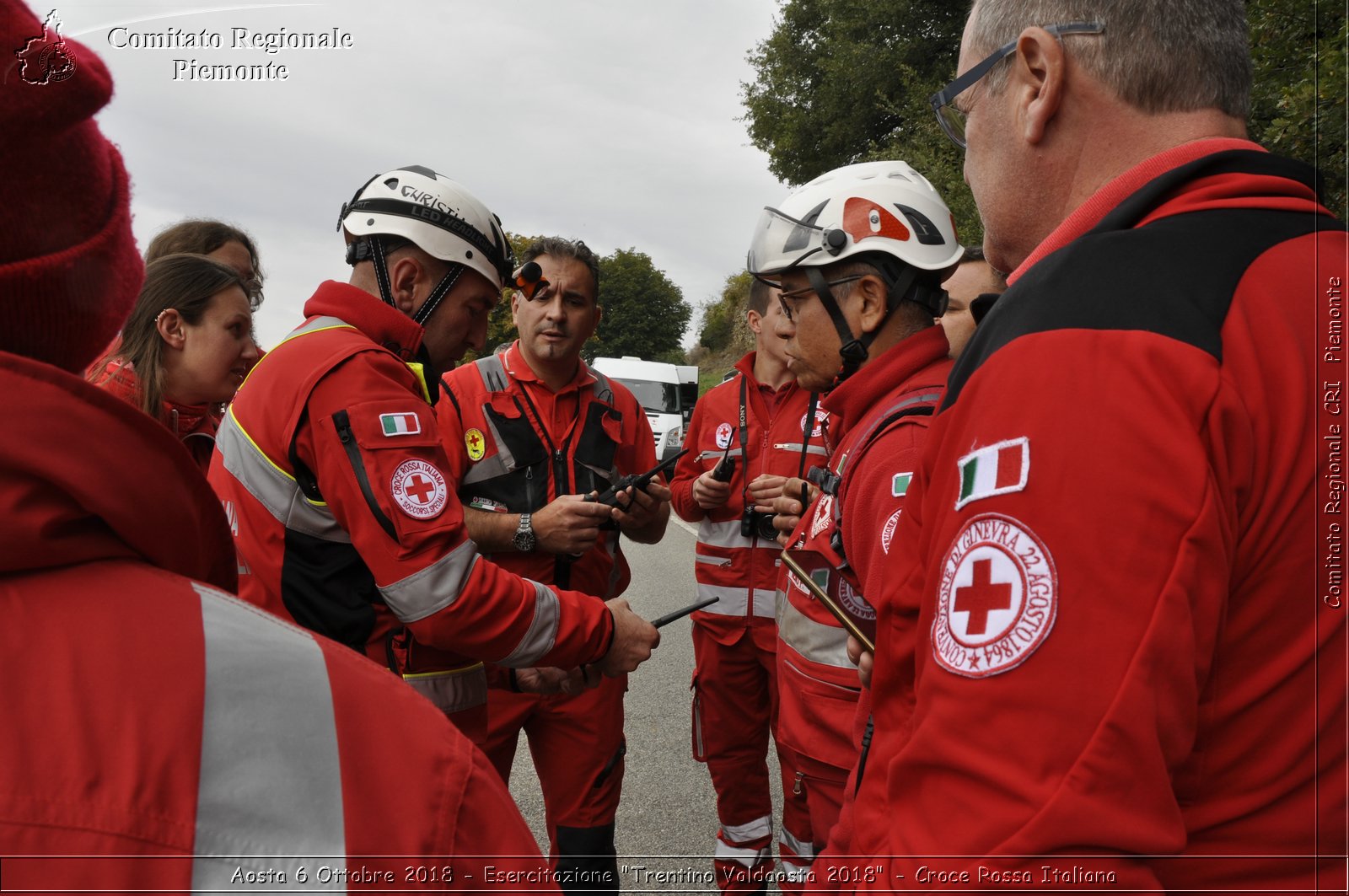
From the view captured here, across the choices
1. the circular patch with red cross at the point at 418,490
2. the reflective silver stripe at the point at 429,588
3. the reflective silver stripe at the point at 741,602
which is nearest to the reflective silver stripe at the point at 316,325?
the circular patch with red cross at the point at 418,490

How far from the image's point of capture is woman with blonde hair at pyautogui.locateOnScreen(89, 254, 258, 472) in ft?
11.8

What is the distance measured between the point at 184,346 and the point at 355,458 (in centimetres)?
176

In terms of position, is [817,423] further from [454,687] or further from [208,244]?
[208,244]

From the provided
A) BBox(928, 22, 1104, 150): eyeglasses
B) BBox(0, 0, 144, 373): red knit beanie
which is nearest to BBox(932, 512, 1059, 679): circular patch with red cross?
BBox(928, 22, 1104, 150): eyeglasses

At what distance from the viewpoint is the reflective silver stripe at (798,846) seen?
3.57 metres

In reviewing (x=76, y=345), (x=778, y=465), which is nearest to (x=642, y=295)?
(x=778, y=465)

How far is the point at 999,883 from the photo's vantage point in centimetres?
97

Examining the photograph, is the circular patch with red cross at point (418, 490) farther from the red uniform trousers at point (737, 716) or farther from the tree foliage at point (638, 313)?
the tree foliage at point (638, 313)

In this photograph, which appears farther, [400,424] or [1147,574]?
[400,424]

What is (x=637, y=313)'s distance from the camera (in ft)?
211

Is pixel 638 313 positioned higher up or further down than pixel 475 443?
higher up

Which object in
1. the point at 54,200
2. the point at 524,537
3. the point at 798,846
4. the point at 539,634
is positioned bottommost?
the point at 798,846

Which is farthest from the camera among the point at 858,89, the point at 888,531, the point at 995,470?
the point at 858,89

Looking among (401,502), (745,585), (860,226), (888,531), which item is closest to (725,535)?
(745,585)
